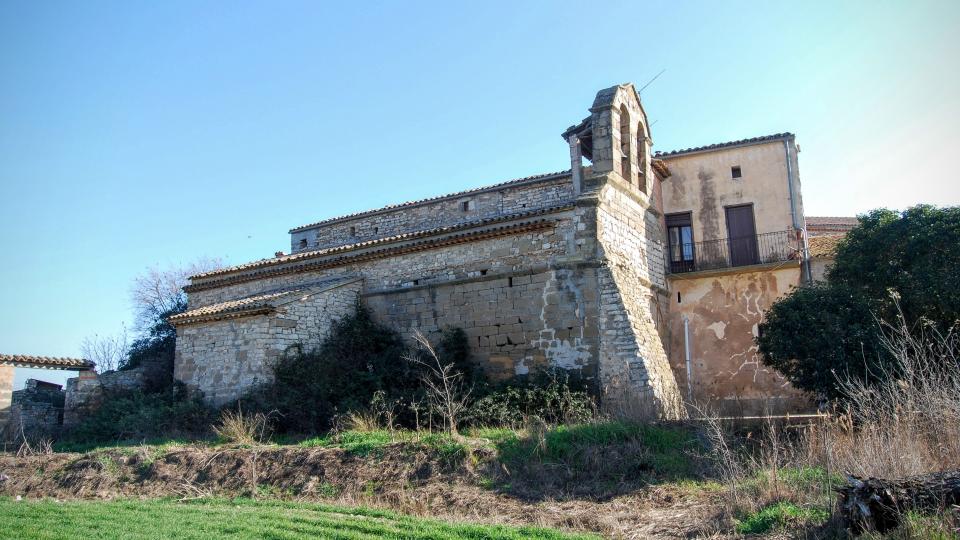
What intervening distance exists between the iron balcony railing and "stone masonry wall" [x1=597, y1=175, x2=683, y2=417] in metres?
2.10

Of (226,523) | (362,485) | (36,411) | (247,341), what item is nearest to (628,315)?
(362,485)

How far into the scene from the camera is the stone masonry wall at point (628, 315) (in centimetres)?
1396

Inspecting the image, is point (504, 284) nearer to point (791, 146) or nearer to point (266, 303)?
point (266, 303)

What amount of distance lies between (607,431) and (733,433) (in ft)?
6.25

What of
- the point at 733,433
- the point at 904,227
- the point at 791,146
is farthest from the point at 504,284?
the point at 791,146

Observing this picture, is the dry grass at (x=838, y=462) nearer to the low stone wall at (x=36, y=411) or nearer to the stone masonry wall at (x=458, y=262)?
the stone masonry wall at (x=458, y=262)

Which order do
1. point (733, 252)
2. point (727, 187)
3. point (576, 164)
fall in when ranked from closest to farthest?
point (576, 164)
point (733, 252)
point (727, 187)

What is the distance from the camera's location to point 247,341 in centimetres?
1659

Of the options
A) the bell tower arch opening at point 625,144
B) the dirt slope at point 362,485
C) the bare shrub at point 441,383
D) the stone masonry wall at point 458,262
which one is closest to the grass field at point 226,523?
the dirt slope at point 362,485

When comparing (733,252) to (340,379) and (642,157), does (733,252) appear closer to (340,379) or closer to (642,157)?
(642,157)

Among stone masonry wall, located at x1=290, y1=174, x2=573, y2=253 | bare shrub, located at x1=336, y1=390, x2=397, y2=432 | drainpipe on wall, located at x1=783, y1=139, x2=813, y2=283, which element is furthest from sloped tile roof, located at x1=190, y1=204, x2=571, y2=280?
drainpipe on wall, located at x1=783, y1=139, x2=813, y2=283

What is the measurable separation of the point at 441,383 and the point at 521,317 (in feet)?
7.13

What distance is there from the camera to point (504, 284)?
16.1 meters

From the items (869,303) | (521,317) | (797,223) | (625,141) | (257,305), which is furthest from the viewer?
(797,223)
